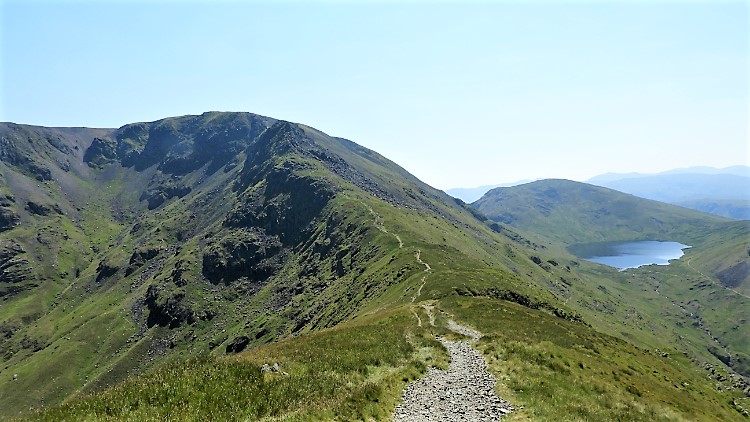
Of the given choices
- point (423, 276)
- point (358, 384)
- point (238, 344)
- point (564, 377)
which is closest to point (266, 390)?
point (358, 384)

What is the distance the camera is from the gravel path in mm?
21797

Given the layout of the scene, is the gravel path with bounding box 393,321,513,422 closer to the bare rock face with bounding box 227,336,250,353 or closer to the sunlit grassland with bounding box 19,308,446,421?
the sunlit grassland with bounding box 19,308,446,421

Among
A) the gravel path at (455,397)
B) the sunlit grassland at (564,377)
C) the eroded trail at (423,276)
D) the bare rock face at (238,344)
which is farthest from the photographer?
the bare rock face at (238,344)

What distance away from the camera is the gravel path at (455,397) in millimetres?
21797

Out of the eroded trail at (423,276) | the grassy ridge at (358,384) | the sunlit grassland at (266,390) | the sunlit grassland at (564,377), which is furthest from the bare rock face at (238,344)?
the sunlit grassland at (266,390)

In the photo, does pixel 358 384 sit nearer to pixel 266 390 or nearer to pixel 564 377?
pixel 266 390

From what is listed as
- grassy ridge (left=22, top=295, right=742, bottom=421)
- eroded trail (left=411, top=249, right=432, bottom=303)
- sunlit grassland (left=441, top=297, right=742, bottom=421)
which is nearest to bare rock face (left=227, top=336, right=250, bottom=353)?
eroded trail (left=411, top=249, right=432, bottom=303)

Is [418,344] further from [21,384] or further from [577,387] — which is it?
[21,384]

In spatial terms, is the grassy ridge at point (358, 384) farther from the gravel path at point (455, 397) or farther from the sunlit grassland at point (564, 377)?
the gravel path at point (455, 397)

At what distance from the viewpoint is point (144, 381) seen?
20859 mm

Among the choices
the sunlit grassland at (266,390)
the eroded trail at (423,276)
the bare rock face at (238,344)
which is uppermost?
the sunlit grassland at (266,390)

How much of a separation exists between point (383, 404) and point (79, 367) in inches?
8700

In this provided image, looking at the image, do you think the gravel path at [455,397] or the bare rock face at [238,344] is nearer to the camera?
the gravel path at [455,397]

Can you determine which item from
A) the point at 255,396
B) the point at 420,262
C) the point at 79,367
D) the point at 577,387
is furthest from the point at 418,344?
the point at 79,367
